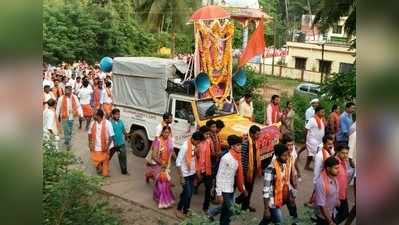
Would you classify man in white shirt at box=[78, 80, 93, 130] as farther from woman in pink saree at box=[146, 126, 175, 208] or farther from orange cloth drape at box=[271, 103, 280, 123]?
woman in pink saree at box=[146, 126, 175, 208]

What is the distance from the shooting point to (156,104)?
970cm

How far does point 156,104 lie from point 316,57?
77.6 feet

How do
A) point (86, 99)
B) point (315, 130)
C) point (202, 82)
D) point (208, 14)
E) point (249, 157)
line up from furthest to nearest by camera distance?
point (86, 99), point (208, 14), point (202, 82), point (315, 130), point (249, 157)

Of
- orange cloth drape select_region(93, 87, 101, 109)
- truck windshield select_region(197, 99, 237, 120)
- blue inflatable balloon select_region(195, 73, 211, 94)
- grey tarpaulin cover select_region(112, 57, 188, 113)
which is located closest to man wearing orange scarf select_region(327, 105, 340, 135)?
truck windshield select_region(197, 99, 237, 120)

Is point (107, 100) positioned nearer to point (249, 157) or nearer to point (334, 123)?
point (334, 123)

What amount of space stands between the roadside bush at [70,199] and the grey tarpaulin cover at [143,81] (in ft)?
14.3

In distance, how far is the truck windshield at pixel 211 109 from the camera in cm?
886

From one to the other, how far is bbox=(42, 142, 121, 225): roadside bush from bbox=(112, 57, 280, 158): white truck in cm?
353

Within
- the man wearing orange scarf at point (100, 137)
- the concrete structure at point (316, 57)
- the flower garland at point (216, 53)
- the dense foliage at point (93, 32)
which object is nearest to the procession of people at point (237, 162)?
the man wearing orange scarf at point (100, 137)

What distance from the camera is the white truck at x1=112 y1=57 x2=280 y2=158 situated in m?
8.84

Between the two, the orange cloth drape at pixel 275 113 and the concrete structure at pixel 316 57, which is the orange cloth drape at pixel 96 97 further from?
the concrete structure at pixel 316 57

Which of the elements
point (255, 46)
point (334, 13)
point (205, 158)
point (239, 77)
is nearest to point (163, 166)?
point (205, 158)

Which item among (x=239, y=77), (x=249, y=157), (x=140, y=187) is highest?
(x=239, y=77)
